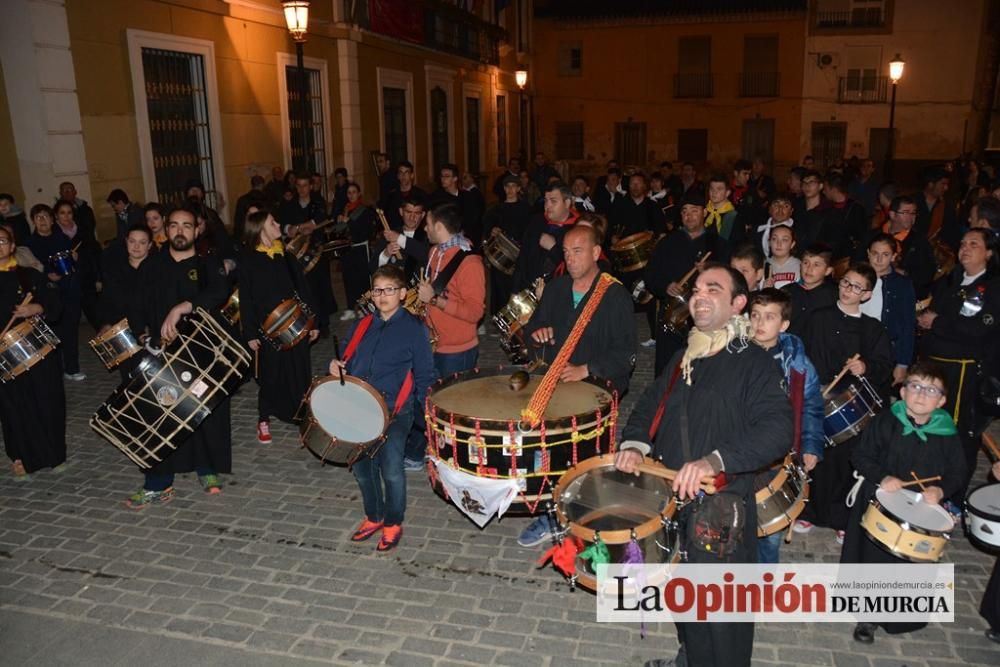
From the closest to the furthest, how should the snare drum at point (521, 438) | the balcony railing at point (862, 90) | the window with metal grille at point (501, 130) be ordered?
the snare drum at point (521, 438) → the window with metal grille at point (501, 130) → the balcony railing at point (862, 90)

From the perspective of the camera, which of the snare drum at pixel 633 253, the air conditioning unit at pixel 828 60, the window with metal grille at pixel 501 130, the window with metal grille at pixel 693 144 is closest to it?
the snare drum at pixel 633 253

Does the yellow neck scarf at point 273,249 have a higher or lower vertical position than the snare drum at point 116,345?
higher

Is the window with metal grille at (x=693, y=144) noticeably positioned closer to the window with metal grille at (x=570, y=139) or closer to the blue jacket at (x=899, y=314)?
the window with metal grille at (x=570, y=139)

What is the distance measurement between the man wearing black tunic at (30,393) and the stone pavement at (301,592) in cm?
26

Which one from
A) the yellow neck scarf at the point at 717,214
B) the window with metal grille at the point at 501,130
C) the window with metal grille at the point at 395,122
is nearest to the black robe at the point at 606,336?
the yellow neck scarf at the point at 717,214

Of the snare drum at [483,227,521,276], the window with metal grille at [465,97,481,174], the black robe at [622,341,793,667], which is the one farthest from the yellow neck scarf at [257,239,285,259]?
the window with metal grille at [465,97,481,174]

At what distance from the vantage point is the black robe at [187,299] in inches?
238

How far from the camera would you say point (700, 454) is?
3.43m

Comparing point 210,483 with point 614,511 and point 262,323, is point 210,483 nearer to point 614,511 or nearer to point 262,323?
point 262,323

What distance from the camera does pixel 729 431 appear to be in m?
3.38

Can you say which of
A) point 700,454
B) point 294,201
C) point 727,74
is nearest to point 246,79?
point 294,201

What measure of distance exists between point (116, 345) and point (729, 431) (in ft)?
15.6

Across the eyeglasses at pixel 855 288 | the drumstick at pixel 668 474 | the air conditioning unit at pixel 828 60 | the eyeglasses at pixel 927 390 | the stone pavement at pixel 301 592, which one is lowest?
the stone pavement at pixel 301 592

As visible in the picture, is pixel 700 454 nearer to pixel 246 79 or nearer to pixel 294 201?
pixel 294 201
